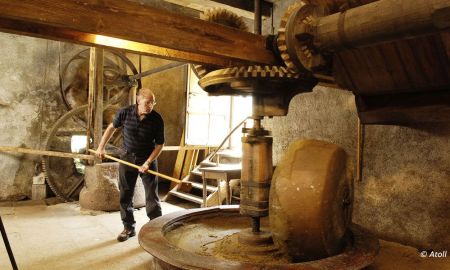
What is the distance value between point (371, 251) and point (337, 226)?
275 mm

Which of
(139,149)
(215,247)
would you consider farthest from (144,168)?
(215,247)

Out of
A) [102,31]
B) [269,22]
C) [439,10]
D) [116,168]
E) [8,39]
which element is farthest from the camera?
[8,39]

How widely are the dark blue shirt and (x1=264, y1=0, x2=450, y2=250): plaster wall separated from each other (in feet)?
6.96

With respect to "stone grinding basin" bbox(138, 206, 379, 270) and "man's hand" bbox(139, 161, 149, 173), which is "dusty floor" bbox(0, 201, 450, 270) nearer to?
"stone grinding basin" bbox(138, 206, 379, 270)

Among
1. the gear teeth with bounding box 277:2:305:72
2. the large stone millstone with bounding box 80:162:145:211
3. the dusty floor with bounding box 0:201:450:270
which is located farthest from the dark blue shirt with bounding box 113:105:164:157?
the gear teeth with bounding box 277:2:305:72

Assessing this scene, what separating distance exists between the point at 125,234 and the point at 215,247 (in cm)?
181

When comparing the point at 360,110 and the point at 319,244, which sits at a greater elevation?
the point at 360,110

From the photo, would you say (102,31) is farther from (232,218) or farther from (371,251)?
(232,218)

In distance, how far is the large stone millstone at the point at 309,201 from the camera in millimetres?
2217

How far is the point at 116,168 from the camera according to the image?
6.20 metres

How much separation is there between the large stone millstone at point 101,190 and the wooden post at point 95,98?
2.25 ft

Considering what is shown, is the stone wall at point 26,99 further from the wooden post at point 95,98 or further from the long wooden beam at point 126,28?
the long wooden beam at point 126,28

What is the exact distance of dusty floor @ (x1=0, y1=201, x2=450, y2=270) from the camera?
10.3 feet

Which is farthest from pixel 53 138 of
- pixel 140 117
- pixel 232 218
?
pixel 232 218
